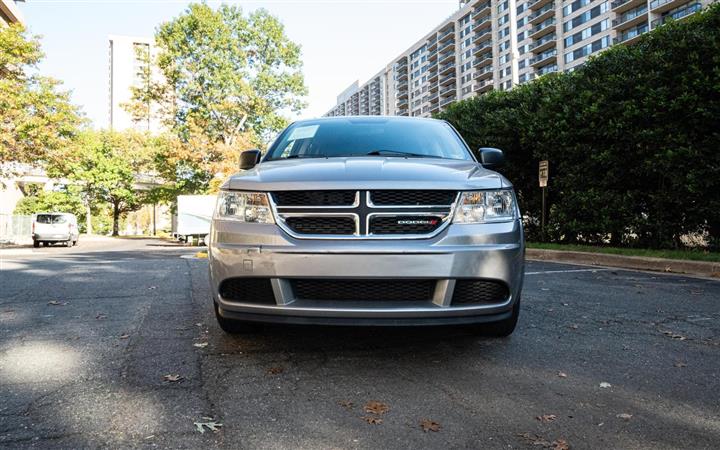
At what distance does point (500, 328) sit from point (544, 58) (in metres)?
72.1

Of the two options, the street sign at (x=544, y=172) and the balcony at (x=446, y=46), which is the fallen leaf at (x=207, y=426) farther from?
Result: the balcony at (x=446, y=46)

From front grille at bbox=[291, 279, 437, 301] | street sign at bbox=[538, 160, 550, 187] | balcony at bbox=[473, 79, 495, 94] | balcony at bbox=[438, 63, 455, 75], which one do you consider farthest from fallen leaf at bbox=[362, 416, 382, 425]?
balcony at bbox=[438, 63, 455, 75]

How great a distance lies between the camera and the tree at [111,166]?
45031mm

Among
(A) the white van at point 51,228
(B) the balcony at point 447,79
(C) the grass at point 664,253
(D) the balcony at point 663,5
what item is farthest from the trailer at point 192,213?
(B) the balcony at point 447,79

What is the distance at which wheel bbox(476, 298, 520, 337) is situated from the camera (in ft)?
10.8

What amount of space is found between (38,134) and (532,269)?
21.8m

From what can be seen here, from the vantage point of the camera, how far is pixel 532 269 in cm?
799

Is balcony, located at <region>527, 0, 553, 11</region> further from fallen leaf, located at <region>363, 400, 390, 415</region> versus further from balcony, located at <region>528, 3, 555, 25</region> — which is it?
fallen leaf, located at <region>363, 400, 390, 415</region>

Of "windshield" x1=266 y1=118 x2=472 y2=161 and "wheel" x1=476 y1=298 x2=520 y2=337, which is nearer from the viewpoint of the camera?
"wheel" x1=476 y1=298 x2=520 y2=337

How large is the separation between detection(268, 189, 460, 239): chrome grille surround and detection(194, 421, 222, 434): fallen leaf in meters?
1.02

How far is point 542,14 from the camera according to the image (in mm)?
68125

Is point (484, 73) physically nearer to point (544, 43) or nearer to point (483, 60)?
point (483, 60)

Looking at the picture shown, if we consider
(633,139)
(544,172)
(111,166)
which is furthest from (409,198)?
(111,166)

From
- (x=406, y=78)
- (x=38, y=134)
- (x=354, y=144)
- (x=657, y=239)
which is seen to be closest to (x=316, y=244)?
(x=354, y=144)
